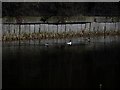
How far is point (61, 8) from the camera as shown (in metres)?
73.6

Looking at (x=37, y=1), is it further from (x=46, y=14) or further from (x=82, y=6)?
(x=82, y=6)

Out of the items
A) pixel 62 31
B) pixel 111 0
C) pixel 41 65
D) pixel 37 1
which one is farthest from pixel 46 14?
pixel 41 65

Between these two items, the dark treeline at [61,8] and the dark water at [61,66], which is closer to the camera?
the dark water at [61,66]

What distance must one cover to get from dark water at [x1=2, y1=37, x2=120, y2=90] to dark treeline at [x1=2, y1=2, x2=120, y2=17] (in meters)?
18.1

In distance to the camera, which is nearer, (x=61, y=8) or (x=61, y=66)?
(x=61, y=66)

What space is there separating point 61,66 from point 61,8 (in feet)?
126

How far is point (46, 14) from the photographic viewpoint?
6894cm

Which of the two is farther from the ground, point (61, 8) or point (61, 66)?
point (61, 8)

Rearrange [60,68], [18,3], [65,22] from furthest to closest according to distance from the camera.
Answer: [18,3] → [65,22] → [60,68]

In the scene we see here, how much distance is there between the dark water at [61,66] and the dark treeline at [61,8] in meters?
18.1

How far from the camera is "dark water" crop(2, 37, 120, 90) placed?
30.0m

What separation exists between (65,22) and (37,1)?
352 inches

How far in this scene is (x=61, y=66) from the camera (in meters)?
36.4

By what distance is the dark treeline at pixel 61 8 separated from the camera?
226 ft
